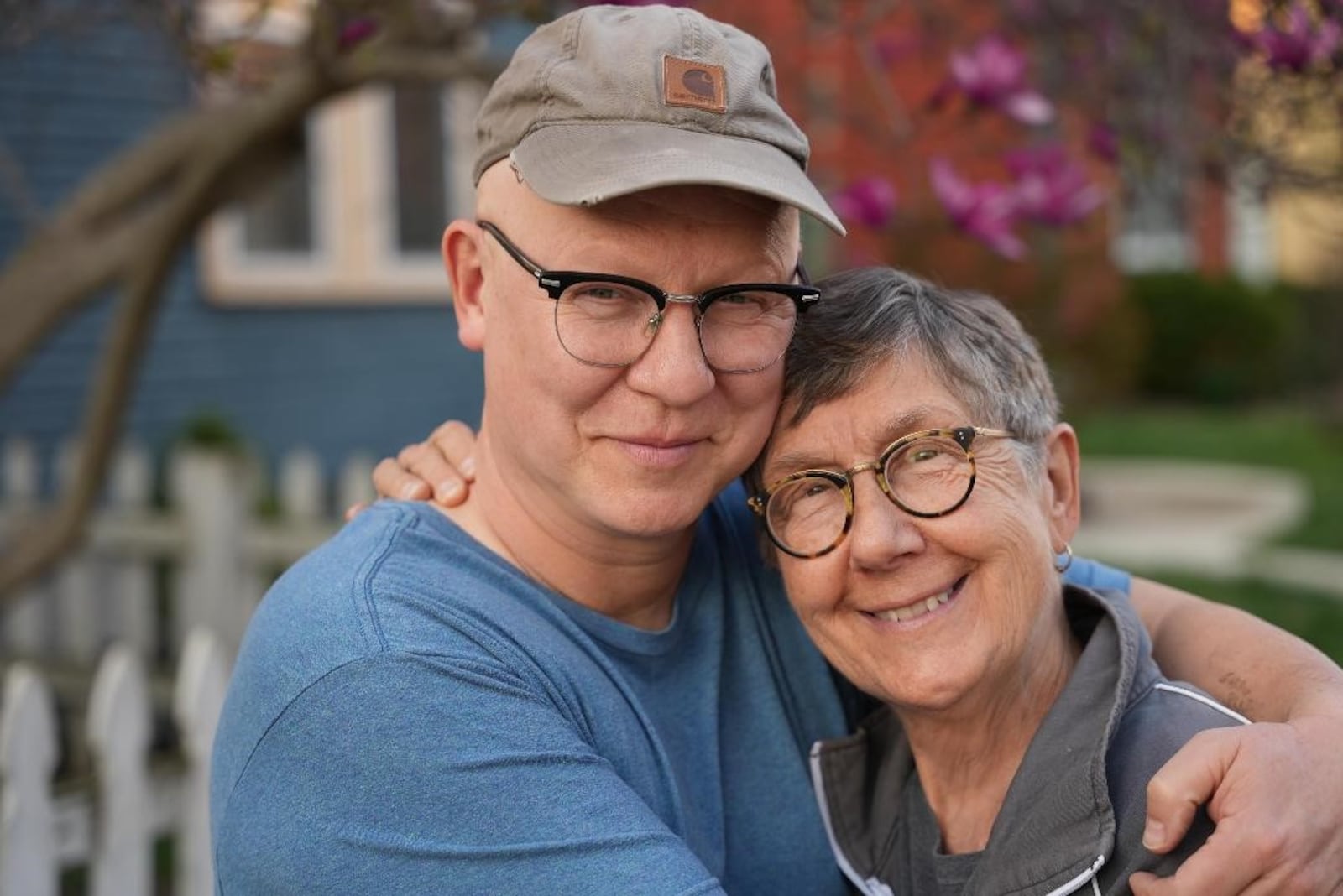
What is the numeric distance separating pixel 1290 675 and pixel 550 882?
113 centimetres

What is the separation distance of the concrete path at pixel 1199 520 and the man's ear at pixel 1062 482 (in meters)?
5.85

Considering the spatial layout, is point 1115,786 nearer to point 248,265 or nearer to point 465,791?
point 465,791

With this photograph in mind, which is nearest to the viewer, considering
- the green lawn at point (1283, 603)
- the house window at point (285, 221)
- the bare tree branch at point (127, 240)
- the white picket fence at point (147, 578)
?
the bare tree branch at point (127, 240)

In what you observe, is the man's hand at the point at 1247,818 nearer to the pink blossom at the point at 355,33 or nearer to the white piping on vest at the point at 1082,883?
the white piping on vest at the point at 1082,883

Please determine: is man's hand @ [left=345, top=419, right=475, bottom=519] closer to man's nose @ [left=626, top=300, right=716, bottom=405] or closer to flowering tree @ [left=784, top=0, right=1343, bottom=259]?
man's nose @ [left=626, top=300, right=716, bottom=405]

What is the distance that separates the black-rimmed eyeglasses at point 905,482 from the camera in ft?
6.75

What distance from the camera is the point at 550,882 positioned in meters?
1.70

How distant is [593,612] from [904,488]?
0.46m

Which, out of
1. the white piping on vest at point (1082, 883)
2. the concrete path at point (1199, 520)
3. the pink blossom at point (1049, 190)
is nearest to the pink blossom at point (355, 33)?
the pink blossom at point (1049, 190)

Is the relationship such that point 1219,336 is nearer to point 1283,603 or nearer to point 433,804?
point 1283,603

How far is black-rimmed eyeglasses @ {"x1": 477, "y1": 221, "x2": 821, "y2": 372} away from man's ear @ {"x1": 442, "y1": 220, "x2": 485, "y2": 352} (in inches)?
5.7

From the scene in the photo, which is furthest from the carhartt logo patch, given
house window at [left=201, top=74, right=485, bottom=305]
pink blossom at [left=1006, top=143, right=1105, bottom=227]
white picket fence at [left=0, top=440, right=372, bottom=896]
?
house window at [left=201, top=74, right=485, bottom=305]

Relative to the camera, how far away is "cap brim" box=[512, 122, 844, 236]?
1850 mm

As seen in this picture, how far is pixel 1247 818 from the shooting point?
178 cm
